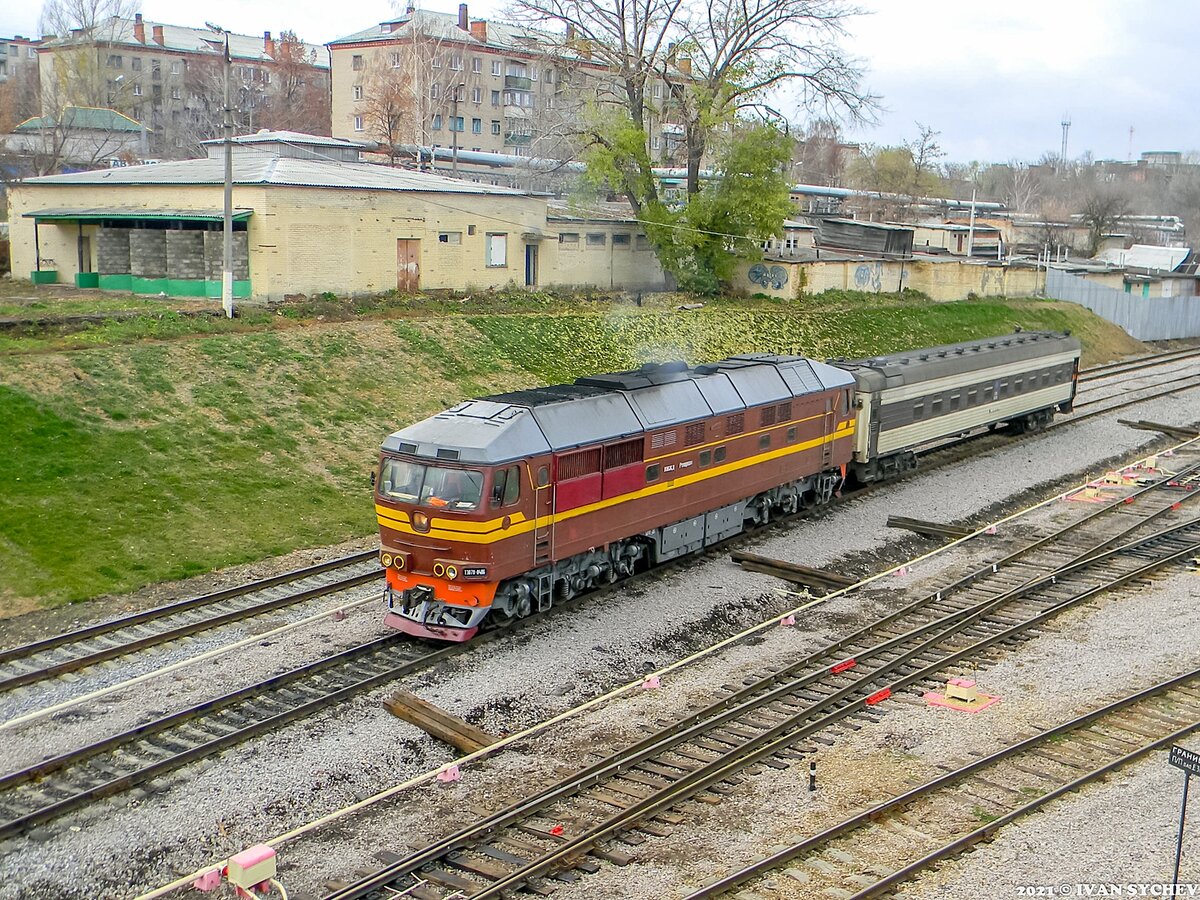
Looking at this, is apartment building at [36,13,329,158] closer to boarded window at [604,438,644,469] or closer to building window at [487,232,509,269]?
building window at [487,232,509,269]

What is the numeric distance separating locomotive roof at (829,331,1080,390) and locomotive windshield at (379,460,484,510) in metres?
13.7

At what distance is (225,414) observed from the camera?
27.2 meters

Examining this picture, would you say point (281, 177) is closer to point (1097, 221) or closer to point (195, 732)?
point (195, 732)

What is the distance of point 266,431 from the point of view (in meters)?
27.2

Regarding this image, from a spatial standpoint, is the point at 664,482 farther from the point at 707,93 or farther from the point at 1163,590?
the point at 707,93

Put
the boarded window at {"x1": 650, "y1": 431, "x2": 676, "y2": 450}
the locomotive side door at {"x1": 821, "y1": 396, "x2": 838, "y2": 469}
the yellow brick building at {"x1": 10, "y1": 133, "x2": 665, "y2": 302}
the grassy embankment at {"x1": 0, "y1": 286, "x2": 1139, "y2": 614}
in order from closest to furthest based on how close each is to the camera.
→ the boarded window at {"x1": 650, "y1": 431, "x2": 676, "y2": 450} → the grassy embankment at {"x1": 0, "y1": 286, "x2": 1139, "y2": 614} → the locomotive side door at {"x1": 821, "y1": 396, "x2": 838, "y2": 469} → the yellow brick building at {"x1": 10, "y1": 133, "x2": 665, "y2": 302}

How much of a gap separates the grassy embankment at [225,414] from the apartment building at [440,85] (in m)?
36.1

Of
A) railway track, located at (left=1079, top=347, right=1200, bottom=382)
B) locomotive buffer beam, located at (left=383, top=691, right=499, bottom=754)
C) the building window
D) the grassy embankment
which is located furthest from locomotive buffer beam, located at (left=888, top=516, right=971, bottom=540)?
railway track, located at (left=1079, top=347, right=1200, bottom=382)

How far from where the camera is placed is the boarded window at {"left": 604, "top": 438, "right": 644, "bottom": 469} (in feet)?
65.2

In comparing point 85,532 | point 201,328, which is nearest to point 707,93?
point 201,328

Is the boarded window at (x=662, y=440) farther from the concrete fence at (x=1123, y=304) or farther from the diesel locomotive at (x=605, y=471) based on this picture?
the concrete fence at (x=1123, y=304)

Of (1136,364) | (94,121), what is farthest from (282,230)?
(94,121)

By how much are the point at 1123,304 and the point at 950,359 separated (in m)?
33.2

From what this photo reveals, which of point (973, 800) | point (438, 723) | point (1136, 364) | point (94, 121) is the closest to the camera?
point (973, 800)
